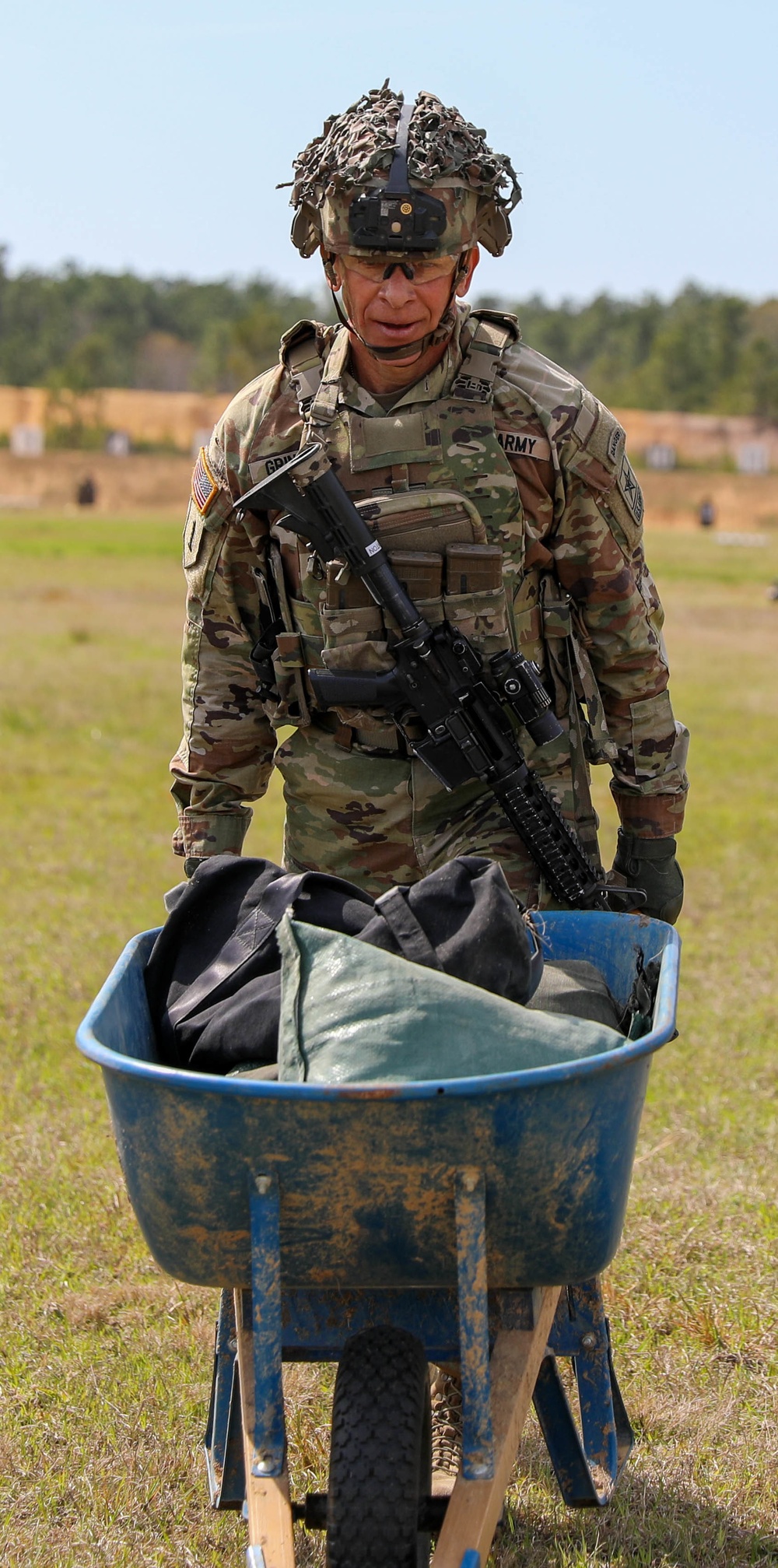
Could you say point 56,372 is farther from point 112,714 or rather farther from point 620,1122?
point 620,1122

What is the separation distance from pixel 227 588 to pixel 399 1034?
140 cm

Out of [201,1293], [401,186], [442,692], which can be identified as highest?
[401,186]

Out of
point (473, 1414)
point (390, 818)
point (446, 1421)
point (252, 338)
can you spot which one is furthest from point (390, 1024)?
point (252, 338)

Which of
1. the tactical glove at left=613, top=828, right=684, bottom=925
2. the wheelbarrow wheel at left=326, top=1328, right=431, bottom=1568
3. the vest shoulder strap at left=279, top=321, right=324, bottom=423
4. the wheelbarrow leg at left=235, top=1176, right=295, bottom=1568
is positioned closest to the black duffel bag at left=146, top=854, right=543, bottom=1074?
the wheelbarrow leg at left=235, top=1176, right=295, bottom=1568

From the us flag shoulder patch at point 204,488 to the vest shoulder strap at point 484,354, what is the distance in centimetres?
49

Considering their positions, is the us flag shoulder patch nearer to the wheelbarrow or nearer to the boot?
the wheelbarrow

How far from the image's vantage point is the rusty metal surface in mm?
1919

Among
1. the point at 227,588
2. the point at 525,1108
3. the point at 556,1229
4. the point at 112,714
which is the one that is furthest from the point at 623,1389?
the point at 112,714

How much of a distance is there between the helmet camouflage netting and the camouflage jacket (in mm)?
188

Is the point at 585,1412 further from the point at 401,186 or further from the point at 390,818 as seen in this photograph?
the point at 401,186

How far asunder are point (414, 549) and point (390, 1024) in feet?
3.87

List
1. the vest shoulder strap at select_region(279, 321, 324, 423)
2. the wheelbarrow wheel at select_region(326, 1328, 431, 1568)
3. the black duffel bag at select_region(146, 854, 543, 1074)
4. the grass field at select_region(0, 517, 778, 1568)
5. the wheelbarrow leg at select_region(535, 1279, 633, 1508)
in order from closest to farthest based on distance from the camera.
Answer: the wheelbarrow wheel at select_region(326, 1328, 431, 1568) → the black duffel bag at select_region(146, 854, 543, 1074) → the wheelbarrow leg at select_region(535, 1279, 633, 1508) → the grass field at select_region(0, 517, 778, 1568) → the vest shoulder strap at select_region(279, 321, 324, 423)

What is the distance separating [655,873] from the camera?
128 inches

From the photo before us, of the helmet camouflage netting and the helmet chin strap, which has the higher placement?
the helmet camouflage netting
